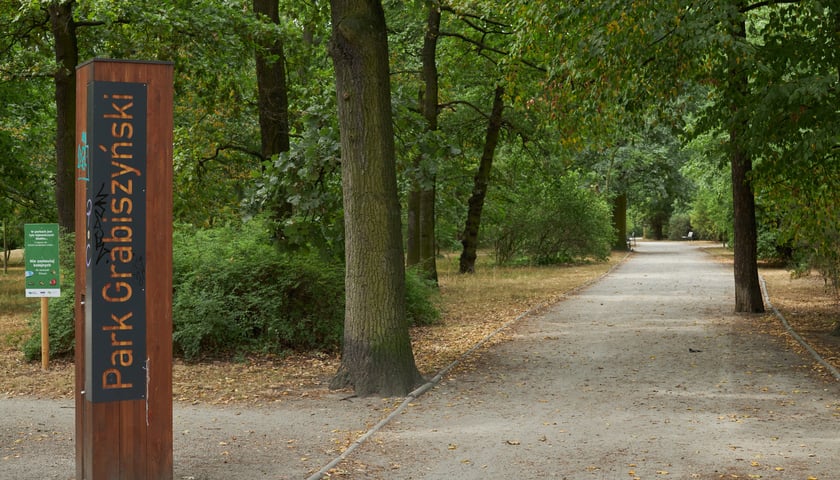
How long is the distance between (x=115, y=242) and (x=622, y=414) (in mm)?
5122

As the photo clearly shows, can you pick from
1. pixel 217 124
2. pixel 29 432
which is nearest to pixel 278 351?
pixel 29 432

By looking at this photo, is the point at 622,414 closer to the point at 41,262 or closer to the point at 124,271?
the point at 124,271

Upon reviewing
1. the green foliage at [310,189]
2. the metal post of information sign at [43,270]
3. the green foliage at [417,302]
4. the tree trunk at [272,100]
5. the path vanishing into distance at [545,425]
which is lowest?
the path vanishing into distance at [545,425]

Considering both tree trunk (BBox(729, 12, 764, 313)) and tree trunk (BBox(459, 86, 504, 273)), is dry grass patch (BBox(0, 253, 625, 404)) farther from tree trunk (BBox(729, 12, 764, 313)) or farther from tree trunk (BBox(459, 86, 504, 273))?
tree trunk (BBox(459, 86, 504, 273))

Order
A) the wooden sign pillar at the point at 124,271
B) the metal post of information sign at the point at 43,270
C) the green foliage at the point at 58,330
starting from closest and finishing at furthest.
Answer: the wooden sign pillar at the point at 124,271 < the metal post of information sign at the point at 43,270 < the green foliage at the point at 58,330

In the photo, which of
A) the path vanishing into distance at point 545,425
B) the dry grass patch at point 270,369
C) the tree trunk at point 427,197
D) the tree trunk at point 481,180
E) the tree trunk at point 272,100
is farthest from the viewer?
the tree trunk at point 481,180

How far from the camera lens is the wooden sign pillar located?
222 inches

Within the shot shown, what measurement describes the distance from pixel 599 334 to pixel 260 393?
672cm

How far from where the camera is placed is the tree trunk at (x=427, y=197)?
73.3 ft

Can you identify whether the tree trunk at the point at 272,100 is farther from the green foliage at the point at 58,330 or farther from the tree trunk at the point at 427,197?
the tree trunk at the point at 427,197

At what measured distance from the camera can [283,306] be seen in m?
12.6

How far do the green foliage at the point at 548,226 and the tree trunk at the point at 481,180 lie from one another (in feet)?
18.3

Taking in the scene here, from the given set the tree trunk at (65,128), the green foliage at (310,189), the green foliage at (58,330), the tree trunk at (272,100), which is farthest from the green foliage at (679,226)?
the green foliage at (58,330)

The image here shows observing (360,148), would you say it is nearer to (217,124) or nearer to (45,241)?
(45,241)
